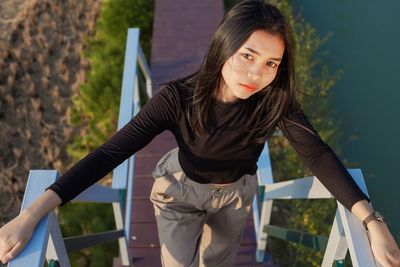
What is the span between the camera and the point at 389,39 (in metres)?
5.63

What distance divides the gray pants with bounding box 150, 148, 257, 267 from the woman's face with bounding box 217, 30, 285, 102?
0.47m

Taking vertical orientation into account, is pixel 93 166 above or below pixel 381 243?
above

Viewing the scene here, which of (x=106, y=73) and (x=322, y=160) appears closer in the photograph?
(x=322, y=160)

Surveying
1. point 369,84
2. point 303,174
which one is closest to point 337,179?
point 303,174

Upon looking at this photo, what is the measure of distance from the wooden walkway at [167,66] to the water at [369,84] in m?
1.39

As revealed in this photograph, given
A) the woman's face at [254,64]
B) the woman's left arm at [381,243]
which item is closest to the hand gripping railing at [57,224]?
the woman's face at [254,64]

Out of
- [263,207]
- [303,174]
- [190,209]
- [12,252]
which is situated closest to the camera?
[12,252]

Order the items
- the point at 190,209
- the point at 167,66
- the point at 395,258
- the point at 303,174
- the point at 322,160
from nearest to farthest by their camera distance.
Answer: the point at 395,258 → the point at 322,160 → the point at 190,209 → the point at 303,174 → the point at 167,66

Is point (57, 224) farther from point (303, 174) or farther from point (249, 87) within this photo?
point (303, 174)

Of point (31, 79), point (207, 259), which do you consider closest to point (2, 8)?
point (31, 79)

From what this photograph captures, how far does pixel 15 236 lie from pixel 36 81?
14.9 feet

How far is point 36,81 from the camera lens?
5.59m

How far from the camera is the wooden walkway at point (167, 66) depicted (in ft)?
10.3

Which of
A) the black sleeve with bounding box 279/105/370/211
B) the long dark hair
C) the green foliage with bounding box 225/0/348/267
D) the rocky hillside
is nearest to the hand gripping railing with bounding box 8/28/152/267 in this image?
the long dark hair
